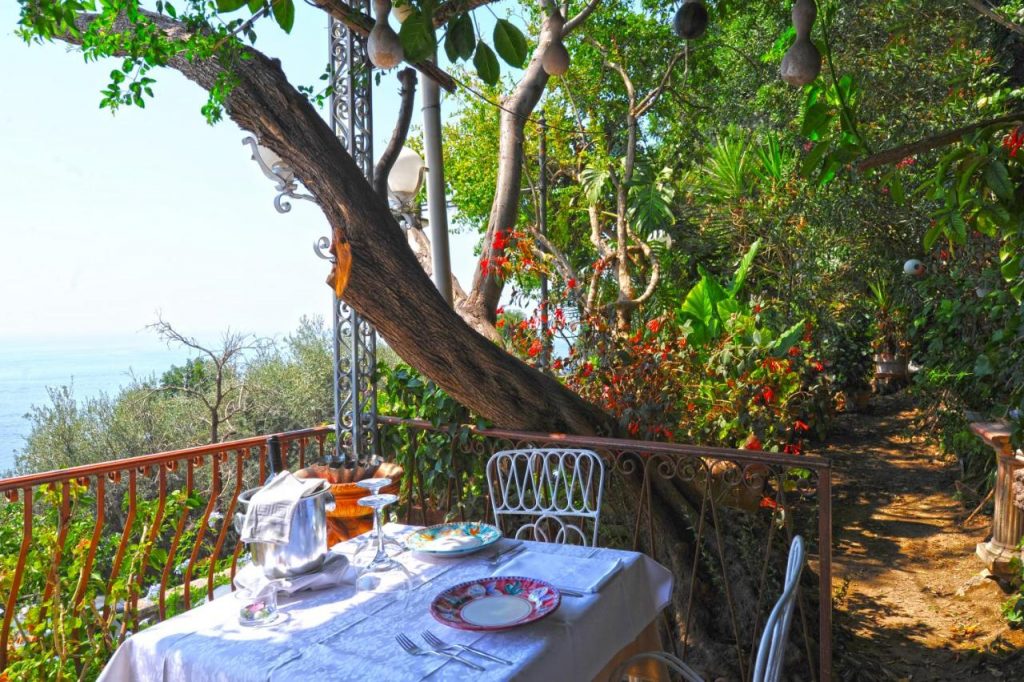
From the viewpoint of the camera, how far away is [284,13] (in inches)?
54.7

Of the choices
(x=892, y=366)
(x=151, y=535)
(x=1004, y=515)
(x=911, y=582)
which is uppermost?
(x=892, y=366)

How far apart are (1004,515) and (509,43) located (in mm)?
4040

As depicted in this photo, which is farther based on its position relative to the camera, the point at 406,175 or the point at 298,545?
the point at 406,175

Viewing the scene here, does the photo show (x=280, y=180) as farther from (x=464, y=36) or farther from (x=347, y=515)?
(x=464, y=36)

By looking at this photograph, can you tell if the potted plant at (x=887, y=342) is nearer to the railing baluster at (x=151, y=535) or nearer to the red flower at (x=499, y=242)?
the red flower at (x=499, y=242)

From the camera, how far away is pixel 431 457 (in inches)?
147

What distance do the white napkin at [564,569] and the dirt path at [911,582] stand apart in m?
2.18

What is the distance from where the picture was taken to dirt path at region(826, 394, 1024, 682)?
339 centimetres

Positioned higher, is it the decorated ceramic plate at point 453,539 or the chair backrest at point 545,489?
the decorated ceramic plate at point 453,539

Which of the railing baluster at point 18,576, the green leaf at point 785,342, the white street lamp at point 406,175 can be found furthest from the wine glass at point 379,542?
the green leaf at point 785,342

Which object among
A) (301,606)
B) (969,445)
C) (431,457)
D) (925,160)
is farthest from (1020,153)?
(969,445)

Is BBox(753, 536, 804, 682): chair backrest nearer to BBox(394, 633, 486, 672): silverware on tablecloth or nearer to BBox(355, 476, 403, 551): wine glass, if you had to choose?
BBox(394, 633, 486, 672): silverware on tablecloth

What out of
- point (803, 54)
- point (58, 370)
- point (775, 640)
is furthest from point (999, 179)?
point (58, 370)

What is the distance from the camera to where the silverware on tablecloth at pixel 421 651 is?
1.27 meters
